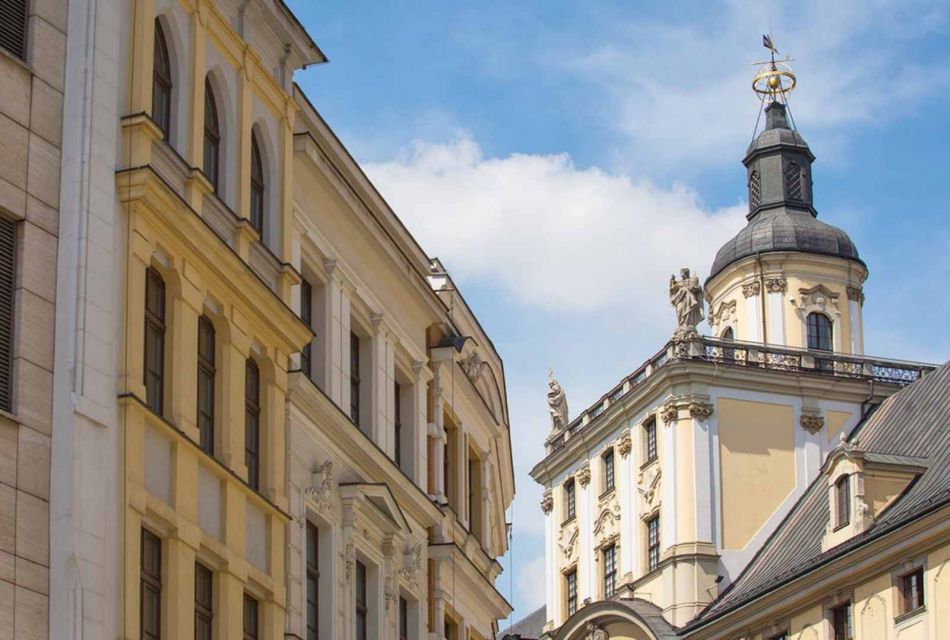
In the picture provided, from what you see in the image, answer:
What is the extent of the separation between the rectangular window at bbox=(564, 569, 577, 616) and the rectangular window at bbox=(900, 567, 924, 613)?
26.4 meters

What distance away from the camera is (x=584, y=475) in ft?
269

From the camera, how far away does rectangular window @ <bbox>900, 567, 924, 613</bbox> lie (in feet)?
184

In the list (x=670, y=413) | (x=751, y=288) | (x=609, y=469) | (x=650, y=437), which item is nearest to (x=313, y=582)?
(x=670, y=413)

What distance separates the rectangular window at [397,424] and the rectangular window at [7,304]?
596 inches

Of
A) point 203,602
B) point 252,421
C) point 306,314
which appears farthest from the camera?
point 306,314

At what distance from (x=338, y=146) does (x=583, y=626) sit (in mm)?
46340

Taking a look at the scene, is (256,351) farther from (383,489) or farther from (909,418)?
(909,418)

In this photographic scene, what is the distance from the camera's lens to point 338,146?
3384 cm

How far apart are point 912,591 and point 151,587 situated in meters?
36.4

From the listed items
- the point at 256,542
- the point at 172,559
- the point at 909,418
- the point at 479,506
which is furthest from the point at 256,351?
the point at 909,418

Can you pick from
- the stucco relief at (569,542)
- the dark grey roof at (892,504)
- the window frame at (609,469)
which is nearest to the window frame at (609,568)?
the window frame at (609,469)

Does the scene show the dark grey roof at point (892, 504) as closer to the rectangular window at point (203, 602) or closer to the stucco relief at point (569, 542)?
the stucco relief at point (569, 542)

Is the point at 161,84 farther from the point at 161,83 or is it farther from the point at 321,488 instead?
the point at 321,488

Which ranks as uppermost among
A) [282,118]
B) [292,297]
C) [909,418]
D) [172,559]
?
[909,418]
